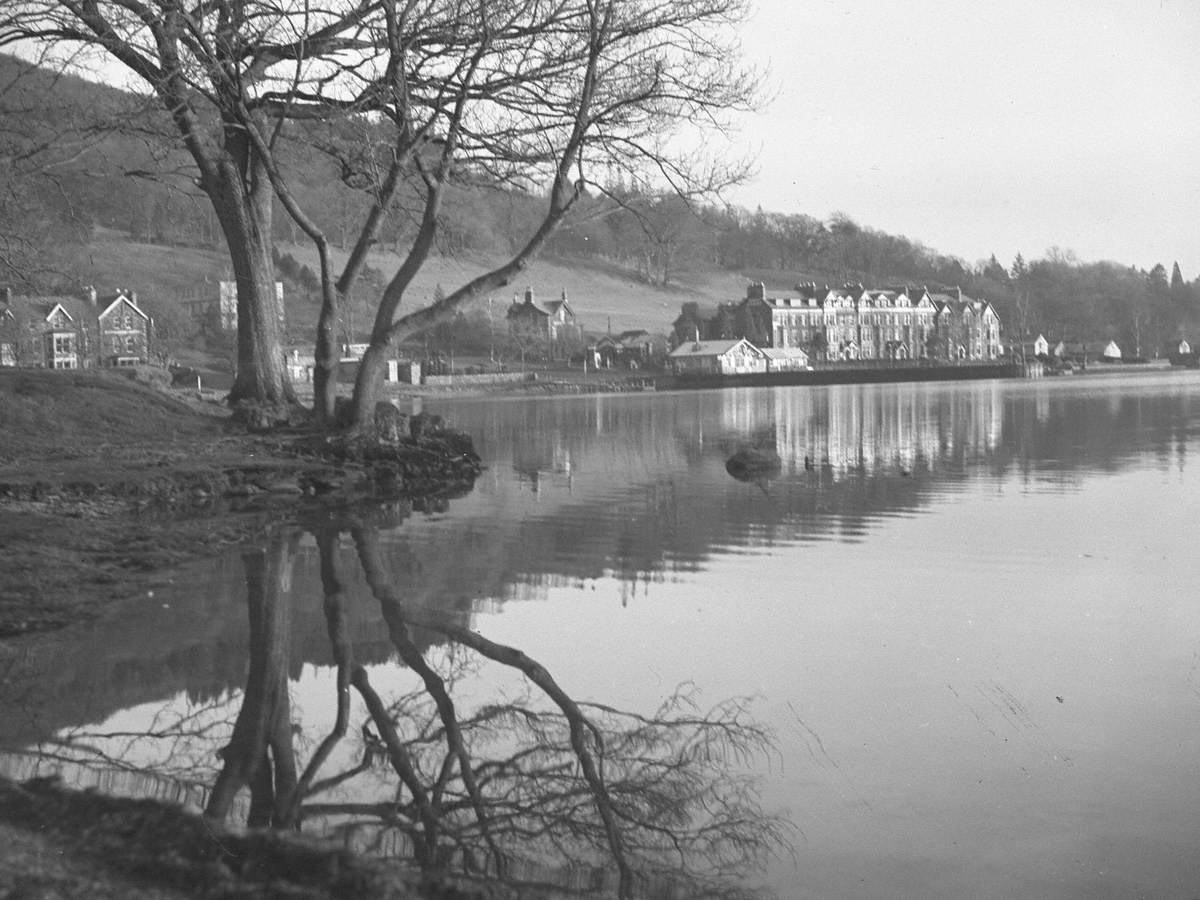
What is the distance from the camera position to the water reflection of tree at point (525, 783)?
13.4ft

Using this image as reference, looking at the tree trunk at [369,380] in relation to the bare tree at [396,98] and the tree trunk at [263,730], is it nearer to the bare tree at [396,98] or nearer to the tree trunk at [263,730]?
the bare tree at [396,98]

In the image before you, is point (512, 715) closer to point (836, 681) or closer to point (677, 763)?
point (677, 763)

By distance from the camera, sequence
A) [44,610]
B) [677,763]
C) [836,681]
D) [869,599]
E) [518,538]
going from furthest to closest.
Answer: [518,538] < [869,599] < [44,610] < [836,681] < [677,763]

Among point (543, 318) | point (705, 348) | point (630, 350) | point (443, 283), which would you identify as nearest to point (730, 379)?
point (705, 348)

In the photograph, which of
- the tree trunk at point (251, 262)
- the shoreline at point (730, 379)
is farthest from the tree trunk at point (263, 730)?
the shoreline at point (730, 379)

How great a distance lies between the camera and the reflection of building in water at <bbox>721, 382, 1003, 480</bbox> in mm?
20953

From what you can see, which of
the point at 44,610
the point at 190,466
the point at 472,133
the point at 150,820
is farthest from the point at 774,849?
the point at 472,133

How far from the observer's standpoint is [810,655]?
6773 mm

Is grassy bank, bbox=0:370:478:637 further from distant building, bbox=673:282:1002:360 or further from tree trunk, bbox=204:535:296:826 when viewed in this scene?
distant building, bbox=673:282:1002:360

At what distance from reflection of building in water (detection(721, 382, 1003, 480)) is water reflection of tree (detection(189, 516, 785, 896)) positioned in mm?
13427

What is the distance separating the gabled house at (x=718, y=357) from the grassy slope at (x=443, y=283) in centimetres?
1296

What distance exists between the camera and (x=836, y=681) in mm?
6203

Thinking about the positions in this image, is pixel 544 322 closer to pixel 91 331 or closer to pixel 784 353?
pixel 784 353

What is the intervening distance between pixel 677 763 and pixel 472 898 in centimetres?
158
